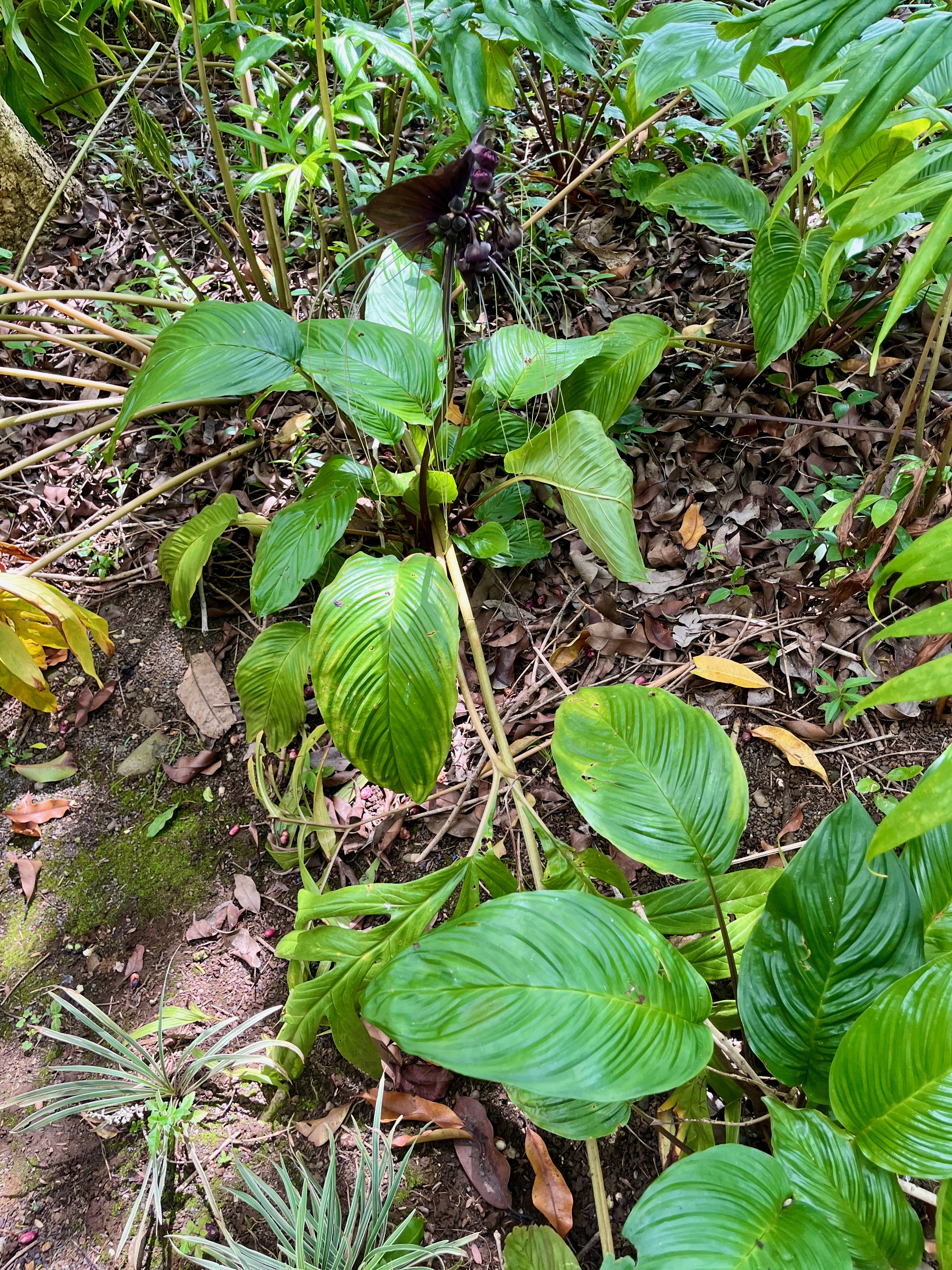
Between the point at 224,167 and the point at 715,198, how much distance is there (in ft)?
3.17

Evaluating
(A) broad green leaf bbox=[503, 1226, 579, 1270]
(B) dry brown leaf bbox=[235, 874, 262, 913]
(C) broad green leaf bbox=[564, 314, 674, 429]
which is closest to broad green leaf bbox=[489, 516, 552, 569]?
(C) broad green leaf bbox=[564, 314, 674, 429]

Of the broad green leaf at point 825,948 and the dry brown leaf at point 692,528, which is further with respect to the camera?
the dry brown leaf at point 692,528

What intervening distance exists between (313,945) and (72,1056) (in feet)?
1.75

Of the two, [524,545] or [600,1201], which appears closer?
[600,1201]

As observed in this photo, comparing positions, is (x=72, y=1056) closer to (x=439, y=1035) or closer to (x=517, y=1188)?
(x=517, y=1188)

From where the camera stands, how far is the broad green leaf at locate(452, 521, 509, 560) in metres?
1.29

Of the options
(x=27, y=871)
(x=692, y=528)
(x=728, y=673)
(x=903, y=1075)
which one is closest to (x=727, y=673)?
(x=728, y=673)

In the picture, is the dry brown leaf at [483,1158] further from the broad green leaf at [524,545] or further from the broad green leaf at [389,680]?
the broad green leaf at [524,545]

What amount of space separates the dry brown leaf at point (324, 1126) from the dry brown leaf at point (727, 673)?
0.90 metres

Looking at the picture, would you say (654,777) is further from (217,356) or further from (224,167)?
(224,167)

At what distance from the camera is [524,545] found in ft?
4.62

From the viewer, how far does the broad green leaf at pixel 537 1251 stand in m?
0.83

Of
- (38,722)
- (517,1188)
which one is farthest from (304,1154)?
(38,722)

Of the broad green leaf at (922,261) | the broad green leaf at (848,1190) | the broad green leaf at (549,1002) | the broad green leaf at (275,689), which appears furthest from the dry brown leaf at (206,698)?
the broad green leaf at (922,261)
